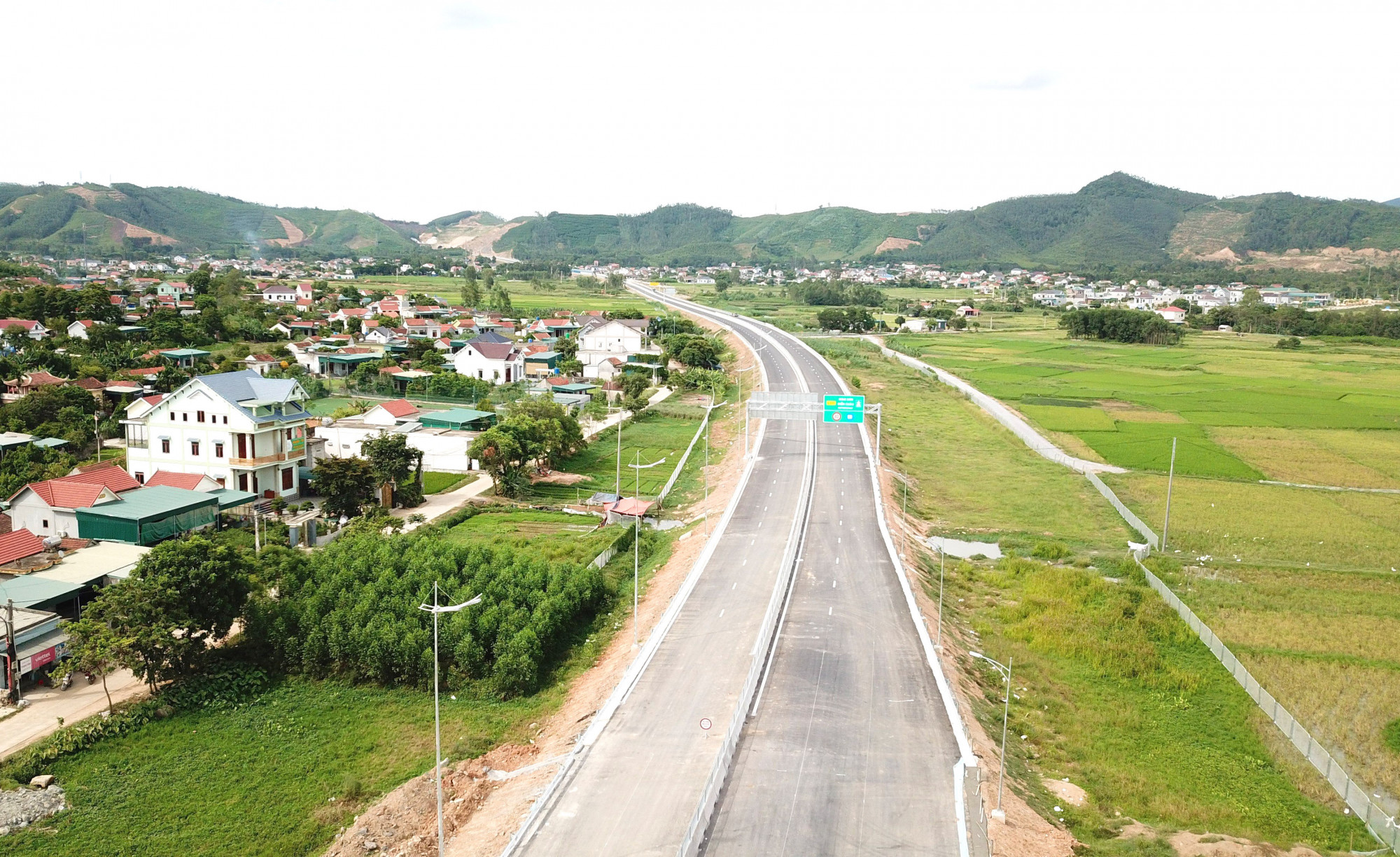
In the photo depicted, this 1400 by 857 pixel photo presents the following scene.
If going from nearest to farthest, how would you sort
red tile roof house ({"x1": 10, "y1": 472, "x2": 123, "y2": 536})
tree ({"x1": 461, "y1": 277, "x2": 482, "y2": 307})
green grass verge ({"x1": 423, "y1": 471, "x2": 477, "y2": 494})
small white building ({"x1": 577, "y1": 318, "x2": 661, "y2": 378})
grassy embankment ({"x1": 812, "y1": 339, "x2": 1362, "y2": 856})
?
grassy embankment ({"x1": 812, "y1": 339, "x2": 1362, "y2": 856}) < red tile roof house ({"x1": 10, "y1": 472, "x2": 123, "y2": 536}) < green grass verge ({"x1": 423, "y1": 471, "x2": 477, "y2": 494}) < small white building ({"x1": 577, "y1": 318, "x2": 661, "y2": 378}) < tree ({"x1": 461, "y1": 277, "x2": 482, "y2": 307})

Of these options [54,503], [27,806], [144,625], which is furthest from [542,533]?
[27,806]

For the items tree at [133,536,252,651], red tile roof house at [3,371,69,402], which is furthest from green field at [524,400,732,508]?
red tile roof house at [3,371,69,402]

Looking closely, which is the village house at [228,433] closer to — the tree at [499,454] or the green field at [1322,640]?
the tree at [499,454]

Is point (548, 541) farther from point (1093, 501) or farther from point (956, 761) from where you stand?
point (1093, 501)

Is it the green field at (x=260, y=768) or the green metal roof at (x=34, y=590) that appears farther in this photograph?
the green metal roof at (x=34, y=590)

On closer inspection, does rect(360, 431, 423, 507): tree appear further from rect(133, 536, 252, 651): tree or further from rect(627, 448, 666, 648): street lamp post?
rect(133, 536, 252, 651): tree

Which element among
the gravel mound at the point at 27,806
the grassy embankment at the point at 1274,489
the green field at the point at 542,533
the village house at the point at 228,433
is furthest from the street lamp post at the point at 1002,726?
the village house at the point at 228,433

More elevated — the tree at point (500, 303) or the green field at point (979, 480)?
the tree at point (500, 303)
